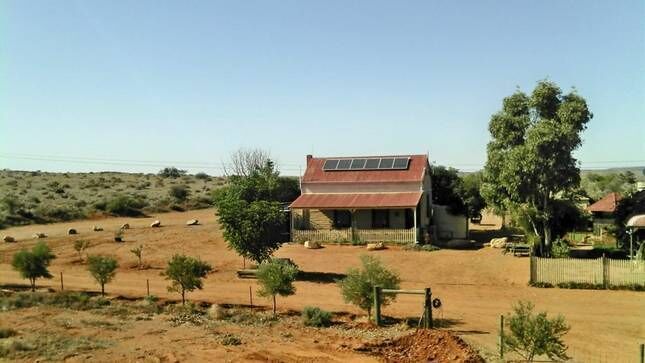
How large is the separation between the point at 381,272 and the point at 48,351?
10.1 m

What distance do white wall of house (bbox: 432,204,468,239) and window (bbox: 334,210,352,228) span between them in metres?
7.28

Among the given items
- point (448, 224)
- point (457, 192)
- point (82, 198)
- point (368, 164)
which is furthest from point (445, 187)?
point (82, 198)

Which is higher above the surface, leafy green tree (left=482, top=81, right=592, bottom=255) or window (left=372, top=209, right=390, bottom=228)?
leafy green tree (left=482, top=81, right=592, bottom=255)

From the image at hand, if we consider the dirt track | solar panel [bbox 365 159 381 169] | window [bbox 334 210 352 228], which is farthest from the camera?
solar panel [bbox 365 159 381 169]

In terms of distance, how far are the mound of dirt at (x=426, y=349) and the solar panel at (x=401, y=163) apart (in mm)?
24617

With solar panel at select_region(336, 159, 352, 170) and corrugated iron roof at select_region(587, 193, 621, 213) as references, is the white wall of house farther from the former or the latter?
corrugated iron roof at select_region(587, 193, 621, 213)

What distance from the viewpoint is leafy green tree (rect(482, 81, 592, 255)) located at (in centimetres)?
2958

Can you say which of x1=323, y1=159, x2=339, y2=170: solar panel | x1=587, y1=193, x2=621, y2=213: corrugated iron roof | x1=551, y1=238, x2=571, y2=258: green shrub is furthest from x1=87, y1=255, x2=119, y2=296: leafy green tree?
x1=587, y1=193, x2=621, y2=213: corrugated iron roof

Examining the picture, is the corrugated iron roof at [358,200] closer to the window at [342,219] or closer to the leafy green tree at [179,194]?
the window at [342,219]

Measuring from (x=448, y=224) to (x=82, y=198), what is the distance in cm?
4146

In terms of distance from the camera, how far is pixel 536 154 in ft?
96.8

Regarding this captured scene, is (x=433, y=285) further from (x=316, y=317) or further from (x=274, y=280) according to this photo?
(x=274, y=280)

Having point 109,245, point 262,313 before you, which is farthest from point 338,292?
point 109,245

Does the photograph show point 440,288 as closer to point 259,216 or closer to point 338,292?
point 338,292
